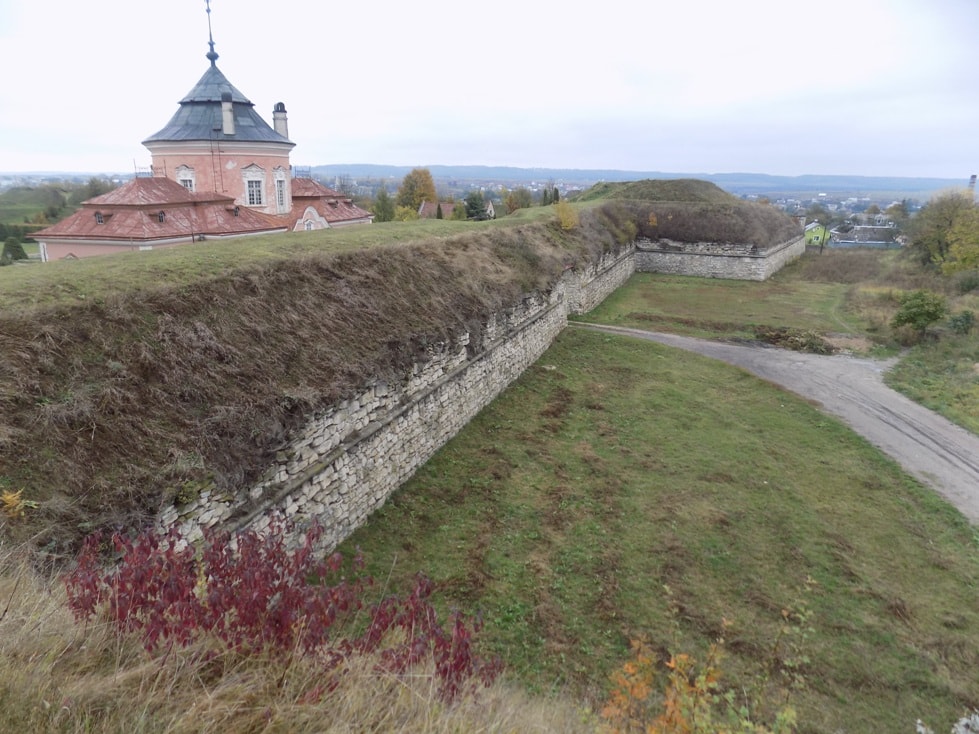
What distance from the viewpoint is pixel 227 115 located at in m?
23.6

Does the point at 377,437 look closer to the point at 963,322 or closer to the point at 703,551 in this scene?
the point at 703,551

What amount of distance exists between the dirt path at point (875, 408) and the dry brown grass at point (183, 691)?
458 inches

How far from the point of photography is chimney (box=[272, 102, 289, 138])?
29.5 m

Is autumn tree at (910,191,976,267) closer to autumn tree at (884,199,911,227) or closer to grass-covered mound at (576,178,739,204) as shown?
grass-covered mound at (576,178,739,204)

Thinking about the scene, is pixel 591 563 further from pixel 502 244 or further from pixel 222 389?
pixel 502 244

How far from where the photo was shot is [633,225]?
3378cm

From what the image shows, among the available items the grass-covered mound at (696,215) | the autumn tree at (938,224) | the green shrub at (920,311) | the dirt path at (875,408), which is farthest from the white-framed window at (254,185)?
the autumn tree at (938,224)

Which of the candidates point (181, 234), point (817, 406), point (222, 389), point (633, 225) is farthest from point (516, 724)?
point (633, 225)

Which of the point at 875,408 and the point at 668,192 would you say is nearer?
the point at 875,408

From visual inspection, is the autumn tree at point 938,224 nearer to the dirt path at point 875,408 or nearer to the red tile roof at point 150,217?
the dirt path at point 875,408

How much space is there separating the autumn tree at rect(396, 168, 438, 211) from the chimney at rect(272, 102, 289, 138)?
28471 millimetres

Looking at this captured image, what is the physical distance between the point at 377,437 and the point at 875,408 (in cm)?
1351

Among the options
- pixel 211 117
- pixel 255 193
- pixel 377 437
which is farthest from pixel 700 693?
pixel 211 117

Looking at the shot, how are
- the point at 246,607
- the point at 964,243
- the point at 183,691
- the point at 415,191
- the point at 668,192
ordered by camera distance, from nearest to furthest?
the point at 183,691
the point at 246,607
the point at 964,243
the point at 668,192
the point at 415,191
